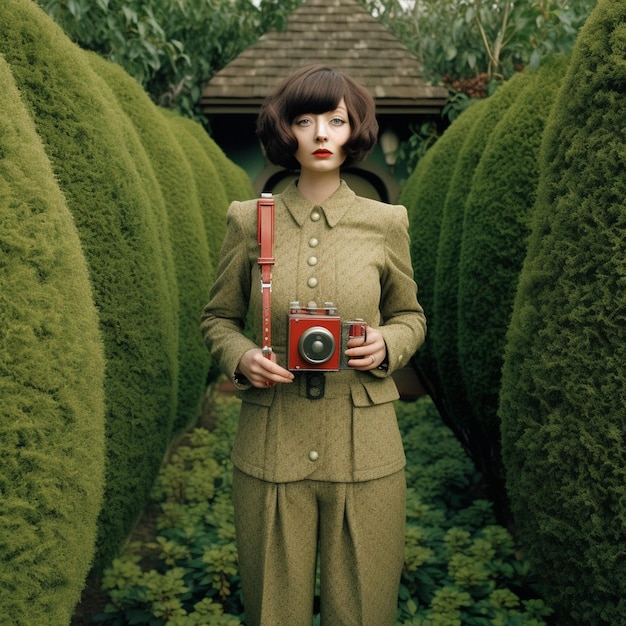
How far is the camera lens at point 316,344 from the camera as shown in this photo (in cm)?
160

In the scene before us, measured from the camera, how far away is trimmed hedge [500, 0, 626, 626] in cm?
171

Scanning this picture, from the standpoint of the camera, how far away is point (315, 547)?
184cm

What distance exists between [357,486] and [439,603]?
4.01ft

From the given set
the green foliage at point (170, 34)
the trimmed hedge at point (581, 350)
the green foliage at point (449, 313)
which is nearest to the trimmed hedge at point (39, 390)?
the trimmed hedge at point (581, 350)

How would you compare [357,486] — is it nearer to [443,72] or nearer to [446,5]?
[443,72]

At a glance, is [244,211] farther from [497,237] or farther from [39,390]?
[497,237]

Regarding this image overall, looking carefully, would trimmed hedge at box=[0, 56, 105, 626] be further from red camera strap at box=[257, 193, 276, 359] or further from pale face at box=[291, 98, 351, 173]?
pale face at box=[291, 98, 351, 173]

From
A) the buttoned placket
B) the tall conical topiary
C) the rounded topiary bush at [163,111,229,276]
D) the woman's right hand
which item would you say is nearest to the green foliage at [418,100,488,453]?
the tall conical topiary

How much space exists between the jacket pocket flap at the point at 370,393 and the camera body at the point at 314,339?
0.56 feet

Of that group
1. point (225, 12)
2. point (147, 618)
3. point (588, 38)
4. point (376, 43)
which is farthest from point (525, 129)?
point (225, 12)

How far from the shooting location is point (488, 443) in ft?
11.1

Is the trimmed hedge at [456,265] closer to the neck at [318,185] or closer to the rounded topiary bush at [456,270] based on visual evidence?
the rounded topiary bush at [456,270]

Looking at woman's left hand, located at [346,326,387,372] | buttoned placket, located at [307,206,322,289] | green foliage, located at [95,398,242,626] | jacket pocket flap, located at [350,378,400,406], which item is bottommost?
green foliage, located at [95,398,242,626]

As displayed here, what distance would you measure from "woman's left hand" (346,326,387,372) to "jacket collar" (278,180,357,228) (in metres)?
0.34
